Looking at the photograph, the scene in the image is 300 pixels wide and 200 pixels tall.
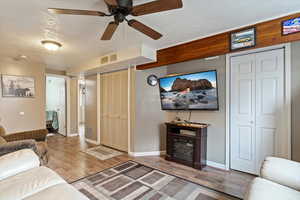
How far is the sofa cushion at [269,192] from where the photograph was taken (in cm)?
123

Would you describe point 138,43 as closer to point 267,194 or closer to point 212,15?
point 212,15

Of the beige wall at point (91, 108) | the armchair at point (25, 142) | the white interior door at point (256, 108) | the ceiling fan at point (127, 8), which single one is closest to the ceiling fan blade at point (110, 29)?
the ceiling fan at point (127, 8)

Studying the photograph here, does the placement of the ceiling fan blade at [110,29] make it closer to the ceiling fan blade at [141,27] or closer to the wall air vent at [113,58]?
the ceiling fan blade at [141,27]

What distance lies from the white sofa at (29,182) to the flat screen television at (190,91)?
2.48 metres

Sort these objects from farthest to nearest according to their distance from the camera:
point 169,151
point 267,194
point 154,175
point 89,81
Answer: point 89,81 → point 169,151 → point 154,175 → point 267,194

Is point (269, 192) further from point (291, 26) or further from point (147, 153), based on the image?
point (147, 153)

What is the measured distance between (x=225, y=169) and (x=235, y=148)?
0.44m

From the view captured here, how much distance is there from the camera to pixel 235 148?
2789mm

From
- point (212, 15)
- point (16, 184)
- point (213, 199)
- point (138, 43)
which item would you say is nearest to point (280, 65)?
point (212, 15)

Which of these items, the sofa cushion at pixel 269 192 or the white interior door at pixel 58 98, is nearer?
the sofa cushion at pixel 269 192

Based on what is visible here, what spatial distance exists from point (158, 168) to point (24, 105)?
3.99 m

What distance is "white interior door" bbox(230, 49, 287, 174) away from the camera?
2.37 meters

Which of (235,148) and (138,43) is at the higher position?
(138,43)

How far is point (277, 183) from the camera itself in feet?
4.79
